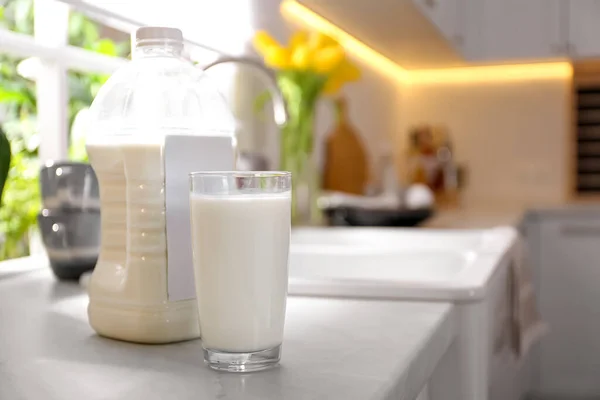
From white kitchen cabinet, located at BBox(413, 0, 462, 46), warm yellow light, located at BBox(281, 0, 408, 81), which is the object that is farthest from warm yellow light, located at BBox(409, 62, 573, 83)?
white kitchen cabinet, located at BBox(413, 0, 462, 46)

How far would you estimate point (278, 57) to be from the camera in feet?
7.08

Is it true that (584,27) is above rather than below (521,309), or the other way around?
above

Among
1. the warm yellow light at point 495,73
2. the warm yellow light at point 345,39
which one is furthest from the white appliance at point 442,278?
the warm yellow light at point 495,73

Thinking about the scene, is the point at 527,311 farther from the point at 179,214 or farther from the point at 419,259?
the point at 179,214

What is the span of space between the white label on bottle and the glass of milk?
90 millimetres

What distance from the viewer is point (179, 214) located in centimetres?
79

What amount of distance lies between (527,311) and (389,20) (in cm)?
132

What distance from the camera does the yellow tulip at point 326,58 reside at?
2174 millimetres

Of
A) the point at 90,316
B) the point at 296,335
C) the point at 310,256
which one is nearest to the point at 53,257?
the point at 90,316

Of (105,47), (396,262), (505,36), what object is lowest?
(396,262)

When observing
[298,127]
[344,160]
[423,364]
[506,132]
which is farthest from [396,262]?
[506,132]

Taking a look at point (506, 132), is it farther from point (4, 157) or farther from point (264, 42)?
point (4, 157)

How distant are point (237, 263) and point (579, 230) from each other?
112 inches

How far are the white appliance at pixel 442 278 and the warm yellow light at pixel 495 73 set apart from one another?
2111 millimetres
